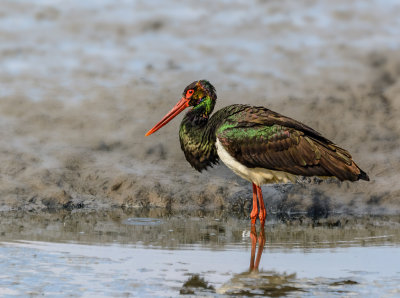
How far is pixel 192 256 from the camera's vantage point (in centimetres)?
613

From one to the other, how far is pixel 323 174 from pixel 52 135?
3936 mm

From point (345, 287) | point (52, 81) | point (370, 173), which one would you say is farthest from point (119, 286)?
point (52, 81)

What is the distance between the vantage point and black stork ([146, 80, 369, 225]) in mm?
7793

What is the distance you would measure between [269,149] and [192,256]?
2.16 meters

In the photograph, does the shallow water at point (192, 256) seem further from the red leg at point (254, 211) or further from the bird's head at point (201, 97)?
the bird's head at point (201, 97)

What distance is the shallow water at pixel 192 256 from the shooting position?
505 centimetres

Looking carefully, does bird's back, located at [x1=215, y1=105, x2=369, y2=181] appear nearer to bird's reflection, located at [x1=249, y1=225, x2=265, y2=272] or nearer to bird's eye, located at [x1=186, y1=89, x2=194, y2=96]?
bird's reflection, located at [x1=249, y1=225, x2=265, y2=272]

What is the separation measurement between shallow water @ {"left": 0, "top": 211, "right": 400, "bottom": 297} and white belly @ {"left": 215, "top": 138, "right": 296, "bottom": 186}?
0.45 metres

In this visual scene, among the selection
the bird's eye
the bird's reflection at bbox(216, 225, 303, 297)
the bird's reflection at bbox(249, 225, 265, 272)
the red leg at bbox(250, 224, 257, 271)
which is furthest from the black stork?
the bird's reflection at bbox(216, 225, 303, 297)

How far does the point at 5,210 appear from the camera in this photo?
860 centimetres

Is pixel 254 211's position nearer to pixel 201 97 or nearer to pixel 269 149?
pixel 269 149

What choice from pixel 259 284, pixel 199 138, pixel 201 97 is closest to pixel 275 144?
pixel 199 138

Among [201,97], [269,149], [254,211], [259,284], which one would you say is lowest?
[259,284]

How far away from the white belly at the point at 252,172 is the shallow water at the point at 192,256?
452mm
